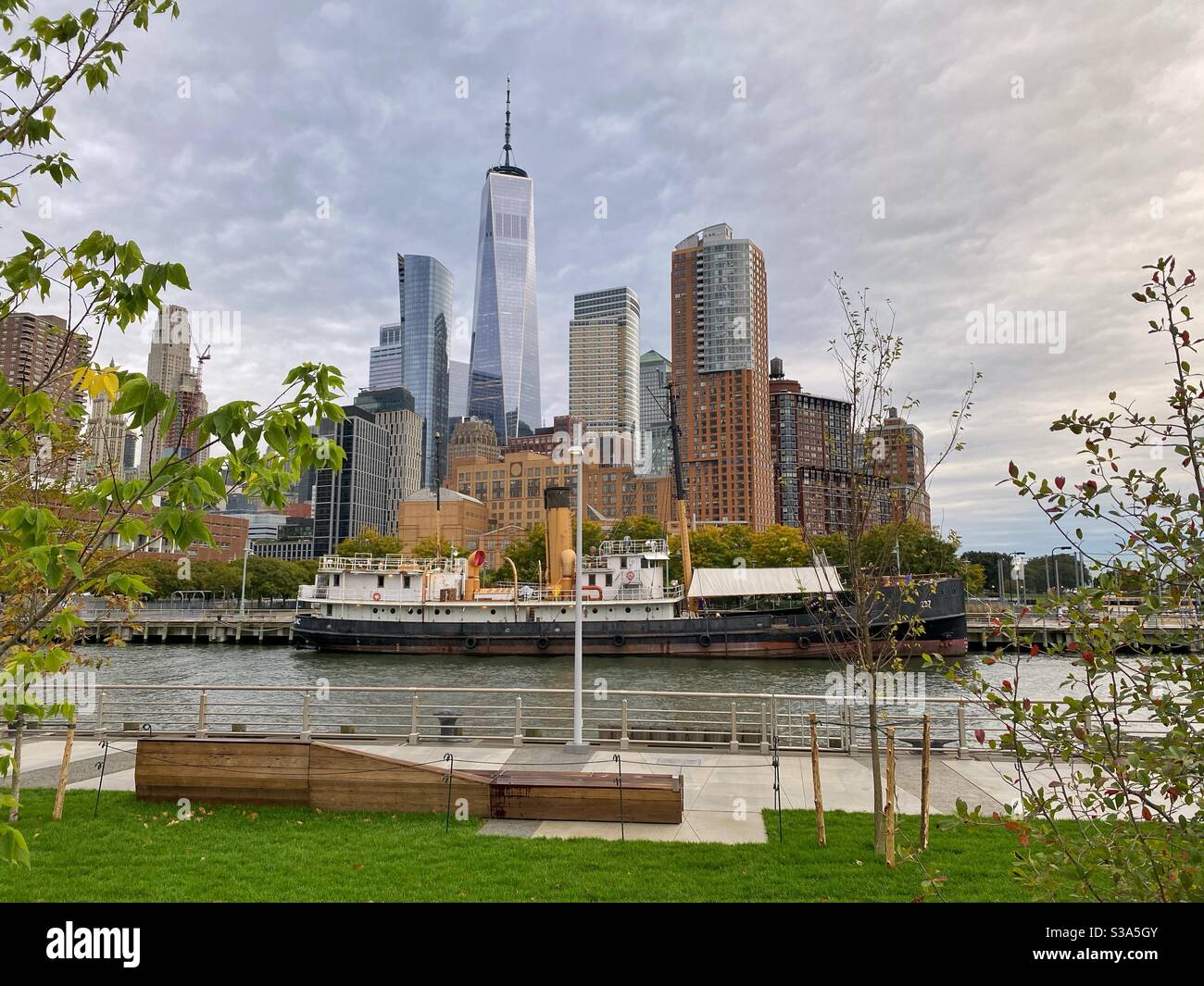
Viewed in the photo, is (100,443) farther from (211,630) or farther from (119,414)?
(211,630)

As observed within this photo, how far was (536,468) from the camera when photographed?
532 ft

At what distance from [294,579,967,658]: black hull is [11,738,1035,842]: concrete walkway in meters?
33.4

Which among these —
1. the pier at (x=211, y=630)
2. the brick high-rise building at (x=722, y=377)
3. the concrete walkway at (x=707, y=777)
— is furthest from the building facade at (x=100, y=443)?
the brick high-rise building at (x=722, y=377)

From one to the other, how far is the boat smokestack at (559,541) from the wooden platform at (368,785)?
3913 cm

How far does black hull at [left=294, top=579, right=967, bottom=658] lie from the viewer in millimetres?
46656

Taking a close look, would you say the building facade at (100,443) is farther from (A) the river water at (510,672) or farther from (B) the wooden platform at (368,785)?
(A) the river water at (510,672)

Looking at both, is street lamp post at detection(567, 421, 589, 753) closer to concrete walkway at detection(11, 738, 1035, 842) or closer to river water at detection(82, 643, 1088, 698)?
concrete walkway at detection(11, 738, 1035, 842)

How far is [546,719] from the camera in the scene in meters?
17.7

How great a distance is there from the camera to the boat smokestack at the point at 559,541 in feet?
165

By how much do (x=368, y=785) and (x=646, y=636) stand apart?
39621 millimetres

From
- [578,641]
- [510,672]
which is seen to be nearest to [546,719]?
[578,641]

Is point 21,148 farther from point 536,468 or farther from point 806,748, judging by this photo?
point 536,468

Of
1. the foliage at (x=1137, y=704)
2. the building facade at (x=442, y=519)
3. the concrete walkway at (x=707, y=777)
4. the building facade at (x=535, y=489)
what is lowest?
the concrete walkway at (x=707, y=777)

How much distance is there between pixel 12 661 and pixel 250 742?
7.65 metres
